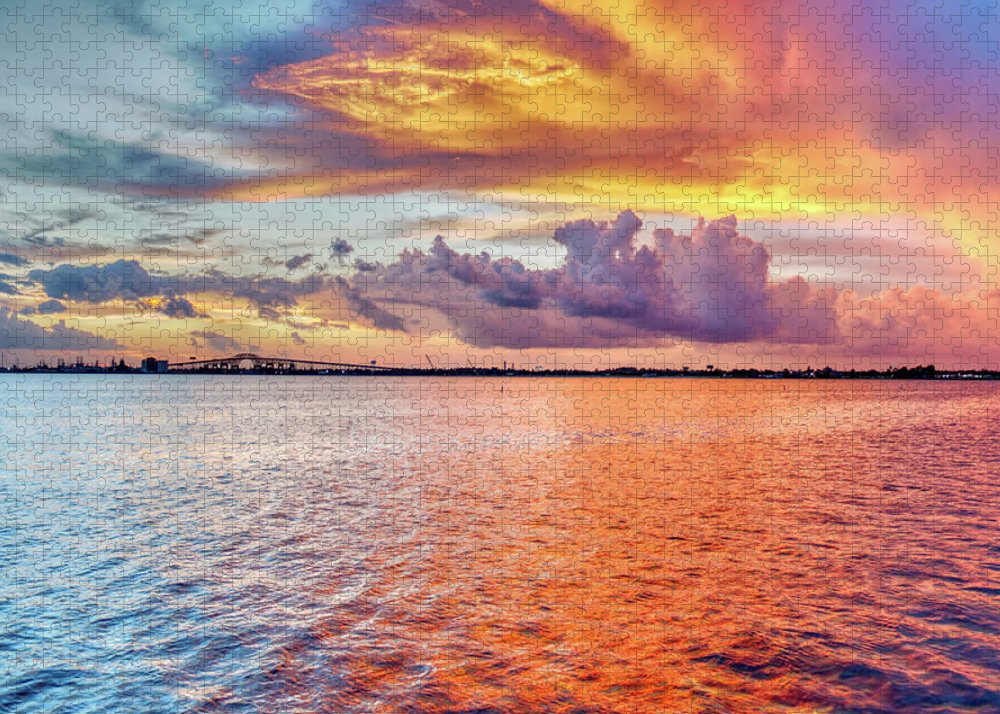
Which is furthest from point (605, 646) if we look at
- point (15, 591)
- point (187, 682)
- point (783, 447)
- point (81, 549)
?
point (783, 447)

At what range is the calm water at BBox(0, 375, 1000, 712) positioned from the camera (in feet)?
36.1

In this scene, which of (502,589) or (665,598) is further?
(502,589)

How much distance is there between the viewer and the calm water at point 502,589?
434 inches

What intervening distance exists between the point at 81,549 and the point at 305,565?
7716 mm

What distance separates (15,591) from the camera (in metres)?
16.4

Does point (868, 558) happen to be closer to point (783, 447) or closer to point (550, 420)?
point (783, 447)

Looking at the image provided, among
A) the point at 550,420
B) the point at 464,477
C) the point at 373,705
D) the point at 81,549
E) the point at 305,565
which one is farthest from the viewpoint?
the point at 550,420

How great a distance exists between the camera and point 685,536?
21.3 m

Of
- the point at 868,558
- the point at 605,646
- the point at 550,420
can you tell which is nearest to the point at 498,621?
the point at 605,646

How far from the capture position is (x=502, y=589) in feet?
52.1

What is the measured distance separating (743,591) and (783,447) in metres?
36.8

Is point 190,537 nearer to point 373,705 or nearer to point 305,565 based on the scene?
point 305,565

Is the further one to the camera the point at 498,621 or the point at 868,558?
the point at 868,558

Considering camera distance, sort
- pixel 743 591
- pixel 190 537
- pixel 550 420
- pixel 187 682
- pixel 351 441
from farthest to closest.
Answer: pixel 550 420
pixel 351 441
pixel 190 537
pixel 743 591
pixel 187 682
